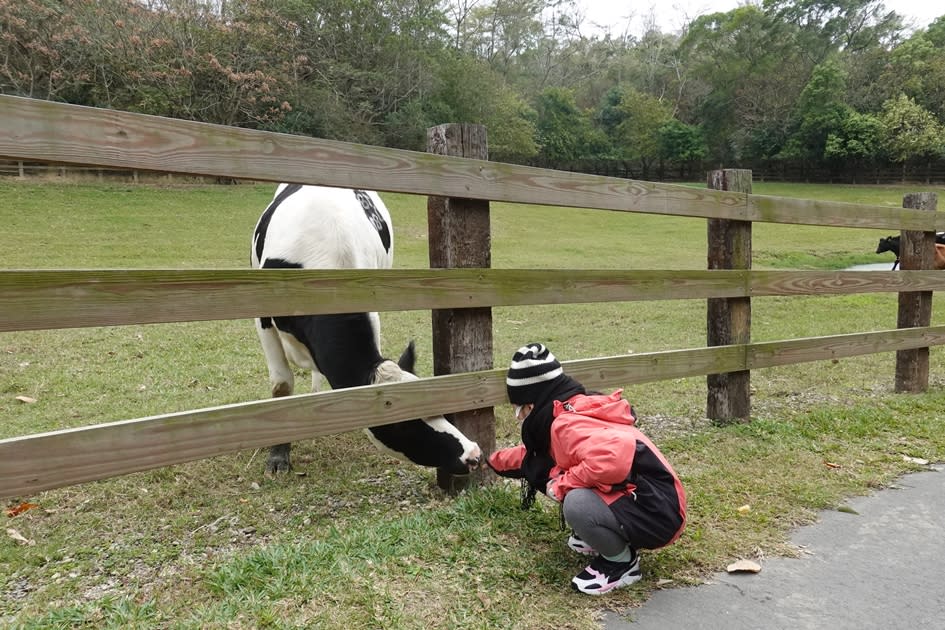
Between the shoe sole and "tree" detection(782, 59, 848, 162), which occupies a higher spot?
→ "tree" detection(782, 59, 848, 162)

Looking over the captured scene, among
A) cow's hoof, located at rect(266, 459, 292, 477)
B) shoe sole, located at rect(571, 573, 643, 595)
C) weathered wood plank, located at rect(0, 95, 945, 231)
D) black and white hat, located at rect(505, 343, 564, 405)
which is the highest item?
weathered wood plank, located at rect(0, 95, 945, 231)

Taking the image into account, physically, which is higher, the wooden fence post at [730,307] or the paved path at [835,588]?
the wooden fence post at [730,307]

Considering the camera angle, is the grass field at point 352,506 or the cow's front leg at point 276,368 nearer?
the grass field at point 352,506

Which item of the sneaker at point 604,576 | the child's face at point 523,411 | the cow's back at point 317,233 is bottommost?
the sneaker at point 604,576

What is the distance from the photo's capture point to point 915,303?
253 inches

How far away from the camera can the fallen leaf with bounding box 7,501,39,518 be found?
3863 millimetres

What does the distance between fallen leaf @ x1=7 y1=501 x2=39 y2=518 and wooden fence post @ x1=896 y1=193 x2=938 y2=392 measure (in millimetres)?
7038

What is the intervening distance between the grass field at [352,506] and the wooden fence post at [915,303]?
1.23ft

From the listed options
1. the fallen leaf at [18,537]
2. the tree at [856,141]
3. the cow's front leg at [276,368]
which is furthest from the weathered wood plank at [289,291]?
the tree at [856,141]

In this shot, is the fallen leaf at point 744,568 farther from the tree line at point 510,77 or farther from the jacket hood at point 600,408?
the tree line at point 510,77

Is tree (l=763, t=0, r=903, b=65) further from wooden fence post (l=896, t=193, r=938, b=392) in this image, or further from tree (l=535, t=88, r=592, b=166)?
wooden fence post (l=896, t=193, r=938, b=392)

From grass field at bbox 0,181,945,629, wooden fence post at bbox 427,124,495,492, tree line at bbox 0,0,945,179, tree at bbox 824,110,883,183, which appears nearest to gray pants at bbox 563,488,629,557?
grass field at bbox 0,181,945,629

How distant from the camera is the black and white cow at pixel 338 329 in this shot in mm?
3619

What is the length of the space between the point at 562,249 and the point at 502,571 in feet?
67.3
